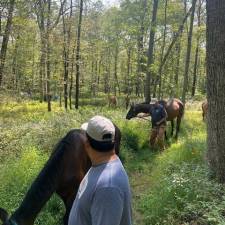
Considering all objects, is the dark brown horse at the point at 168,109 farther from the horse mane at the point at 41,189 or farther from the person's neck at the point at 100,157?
the person's neck at the point at 100,157

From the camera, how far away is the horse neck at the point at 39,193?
12.5 ft

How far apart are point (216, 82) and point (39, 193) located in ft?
13.6

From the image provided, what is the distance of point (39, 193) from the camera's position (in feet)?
13.4

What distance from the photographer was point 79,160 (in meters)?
5.32

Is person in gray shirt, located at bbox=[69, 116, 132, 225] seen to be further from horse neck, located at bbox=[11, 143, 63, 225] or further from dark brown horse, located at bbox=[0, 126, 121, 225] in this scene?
horse neck, located at bbox=[11, 143, 63, 225]

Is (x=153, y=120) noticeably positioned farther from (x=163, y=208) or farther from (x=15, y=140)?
(x=163, y=208)

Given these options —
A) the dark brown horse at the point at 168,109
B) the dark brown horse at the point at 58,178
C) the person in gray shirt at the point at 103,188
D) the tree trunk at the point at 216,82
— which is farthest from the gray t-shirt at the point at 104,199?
Result: the dark brown horse at the point at 168,109

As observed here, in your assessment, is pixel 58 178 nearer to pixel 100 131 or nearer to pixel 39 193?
pixel 39 193

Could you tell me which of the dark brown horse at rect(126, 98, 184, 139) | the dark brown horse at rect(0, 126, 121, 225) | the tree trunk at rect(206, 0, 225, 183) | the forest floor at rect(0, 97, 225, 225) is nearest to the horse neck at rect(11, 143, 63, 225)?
the dark brown horse at rect(0, 126, 121, 225)

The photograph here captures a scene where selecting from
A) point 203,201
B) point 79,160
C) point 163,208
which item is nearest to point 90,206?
point 79,160

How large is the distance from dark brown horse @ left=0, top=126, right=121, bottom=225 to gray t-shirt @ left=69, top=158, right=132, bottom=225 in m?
0.77

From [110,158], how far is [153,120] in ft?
32.3

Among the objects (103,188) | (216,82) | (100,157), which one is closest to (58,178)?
(100,157)

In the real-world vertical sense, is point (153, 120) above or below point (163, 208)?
above
